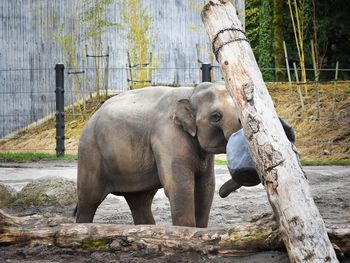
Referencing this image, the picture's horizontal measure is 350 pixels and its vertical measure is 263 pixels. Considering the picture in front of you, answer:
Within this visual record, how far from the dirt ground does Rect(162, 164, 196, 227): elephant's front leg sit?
0.69 metres

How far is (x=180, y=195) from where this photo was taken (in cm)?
623

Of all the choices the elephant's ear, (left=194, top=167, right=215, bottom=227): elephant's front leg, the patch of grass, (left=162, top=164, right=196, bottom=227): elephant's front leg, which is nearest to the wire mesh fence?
the patch of grass

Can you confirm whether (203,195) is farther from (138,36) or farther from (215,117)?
(138,36)

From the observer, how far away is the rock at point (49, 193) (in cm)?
927

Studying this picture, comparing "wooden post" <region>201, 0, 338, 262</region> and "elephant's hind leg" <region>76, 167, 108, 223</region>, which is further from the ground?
"wooden post" <region>201, 0, 338, 262</region>

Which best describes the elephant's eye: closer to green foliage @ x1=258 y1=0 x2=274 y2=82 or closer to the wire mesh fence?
the wire mesh fence

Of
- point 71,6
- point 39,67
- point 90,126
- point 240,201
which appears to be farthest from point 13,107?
point 90,126

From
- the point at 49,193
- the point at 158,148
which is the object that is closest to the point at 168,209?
the point at 49,193

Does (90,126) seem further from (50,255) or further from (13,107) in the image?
(13,107)

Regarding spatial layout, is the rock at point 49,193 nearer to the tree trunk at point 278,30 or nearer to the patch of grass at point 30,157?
the patch of grass at point 30,157

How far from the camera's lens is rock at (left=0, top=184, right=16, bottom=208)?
365 inches

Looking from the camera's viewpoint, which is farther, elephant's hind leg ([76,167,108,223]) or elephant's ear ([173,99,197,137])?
elephant's hind leg ([76,167,108,223])

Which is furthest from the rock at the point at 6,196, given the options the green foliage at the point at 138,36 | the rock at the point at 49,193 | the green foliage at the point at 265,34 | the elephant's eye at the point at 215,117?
the green foliage at the point at 265,34

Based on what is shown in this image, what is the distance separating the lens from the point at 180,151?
20.9ft
